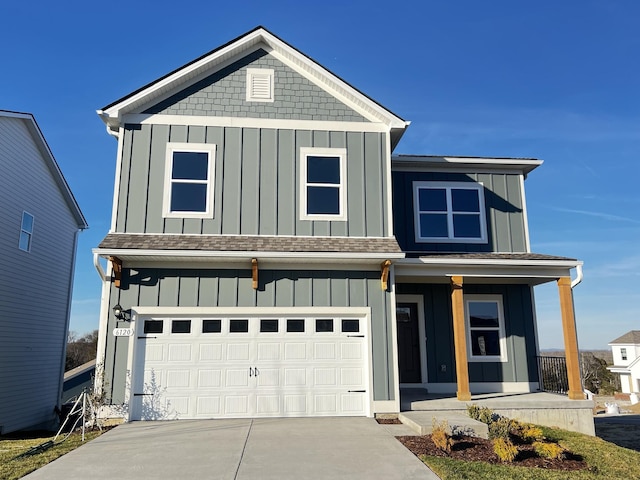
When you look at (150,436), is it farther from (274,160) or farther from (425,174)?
(425,174)

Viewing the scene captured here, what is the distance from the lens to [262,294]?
9.64 metres

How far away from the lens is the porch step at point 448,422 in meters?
7.72

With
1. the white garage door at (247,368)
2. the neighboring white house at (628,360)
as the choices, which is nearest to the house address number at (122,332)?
the white garage door at (247,368)

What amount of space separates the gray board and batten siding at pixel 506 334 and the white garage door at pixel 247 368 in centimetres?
294

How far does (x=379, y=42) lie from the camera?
13.1 metres

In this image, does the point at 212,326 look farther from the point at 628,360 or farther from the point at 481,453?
the point at 628,360

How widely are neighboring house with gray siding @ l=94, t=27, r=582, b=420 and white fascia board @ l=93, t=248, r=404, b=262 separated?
28mm

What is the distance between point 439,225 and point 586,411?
530 centimetres

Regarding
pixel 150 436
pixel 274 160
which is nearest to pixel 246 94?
pixel 274 160

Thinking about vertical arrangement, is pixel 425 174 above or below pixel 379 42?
below

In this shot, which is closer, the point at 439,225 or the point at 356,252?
the point at 356,252

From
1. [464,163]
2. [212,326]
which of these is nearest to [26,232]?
[212,326]

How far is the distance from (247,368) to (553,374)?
24.8 feet

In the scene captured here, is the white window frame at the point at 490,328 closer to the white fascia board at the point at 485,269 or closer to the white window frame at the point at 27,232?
the white fascia board at the point at 485,269
